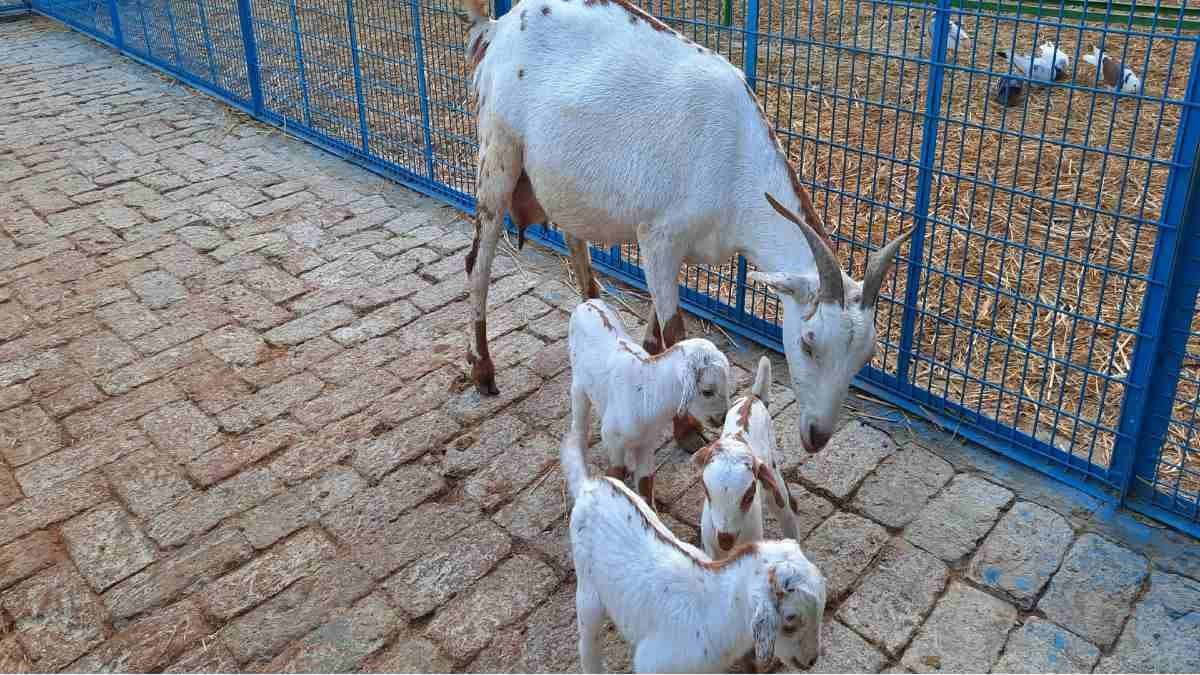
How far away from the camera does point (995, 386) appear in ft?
13.0

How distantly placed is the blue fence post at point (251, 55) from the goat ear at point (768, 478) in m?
6.82

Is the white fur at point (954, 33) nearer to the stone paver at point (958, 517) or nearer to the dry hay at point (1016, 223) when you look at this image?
the dry hay at point (1016, 223)

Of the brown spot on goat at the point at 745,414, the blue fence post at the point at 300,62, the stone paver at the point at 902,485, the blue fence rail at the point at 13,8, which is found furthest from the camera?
the blue fence rail at the point at 13,8

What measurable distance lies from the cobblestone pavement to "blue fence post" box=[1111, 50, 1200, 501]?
29cm

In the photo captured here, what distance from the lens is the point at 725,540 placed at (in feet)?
8.96

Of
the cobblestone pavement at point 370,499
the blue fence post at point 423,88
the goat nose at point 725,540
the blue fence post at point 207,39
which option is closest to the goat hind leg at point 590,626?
the cobblestone pavement at point 370,499

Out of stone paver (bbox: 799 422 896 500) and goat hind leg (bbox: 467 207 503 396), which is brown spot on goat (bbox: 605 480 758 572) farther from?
goat hind leg (bbox: 467 207 503 396)

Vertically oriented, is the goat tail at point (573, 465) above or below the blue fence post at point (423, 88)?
below

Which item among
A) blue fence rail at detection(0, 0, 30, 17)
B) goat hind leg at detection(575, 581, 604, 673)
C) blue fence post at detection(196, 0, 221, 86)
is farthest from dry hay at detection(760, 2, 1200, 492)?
blue fence rail at detection(0, 0, 30, 17)

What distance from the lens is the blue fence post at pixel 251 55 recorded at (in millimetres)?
7861

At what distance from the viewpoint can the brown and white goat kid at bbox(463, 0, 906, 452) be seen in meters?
3.26

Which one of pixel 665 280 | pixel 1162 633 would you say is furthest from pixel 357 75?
pixel 1162 633

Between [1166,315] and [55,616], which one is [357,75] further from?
[1166,315]

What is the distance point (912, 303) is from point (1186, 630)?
170 cm
